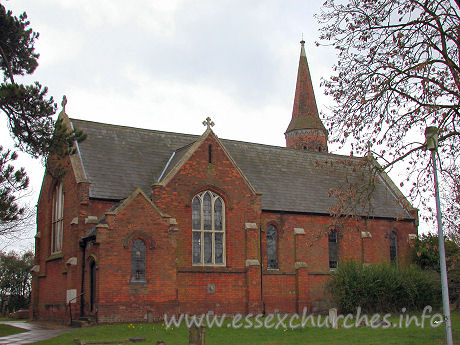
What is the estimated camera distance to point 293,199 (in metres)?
33.5

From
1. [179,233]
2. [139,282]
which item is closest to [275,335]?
[139,282]

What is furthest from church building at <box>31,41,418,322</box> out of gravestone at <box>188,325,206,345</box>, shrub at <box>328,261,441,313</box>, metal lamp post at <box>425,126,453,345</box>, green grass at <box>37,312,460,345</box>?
gravestone at <box>188,325,206,345</box>

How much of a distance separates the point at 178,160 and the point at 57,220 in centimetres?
761

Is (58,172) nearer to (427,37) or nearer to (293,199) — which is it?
(427,37)

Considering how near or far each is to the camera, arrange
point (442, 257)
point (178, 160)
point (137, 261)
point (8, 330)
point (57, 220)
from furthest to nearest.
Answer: point (57, 220), point (178, 160), point (137, 261), point (8, 330), point (442, 257)

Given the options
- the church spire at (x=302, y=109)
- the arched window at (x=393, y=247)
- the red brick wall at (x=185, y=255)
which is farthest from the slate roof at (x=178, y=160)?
the church spire at (x=302, y=109)

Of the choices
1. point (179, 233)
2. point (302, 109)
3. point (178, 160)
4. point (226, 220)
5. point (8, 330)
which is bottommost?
point (8, 330)

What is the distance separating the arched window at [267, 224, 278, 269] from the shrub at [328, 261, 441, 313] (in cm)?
371

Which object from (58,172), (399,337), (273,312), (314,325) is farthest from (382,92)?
(273,312)

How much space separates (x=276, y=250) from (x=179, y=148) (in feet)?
27.3

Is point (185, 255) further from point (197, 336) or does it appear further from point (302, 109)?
point (302, 109)

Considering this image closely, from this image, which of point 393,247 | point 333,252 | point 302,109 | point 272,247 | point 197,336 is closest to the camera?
point 197,336

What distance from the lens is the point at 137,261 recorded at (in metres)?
24.9

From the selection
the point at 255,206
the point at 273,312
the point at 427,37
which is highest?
the point at 427,37
